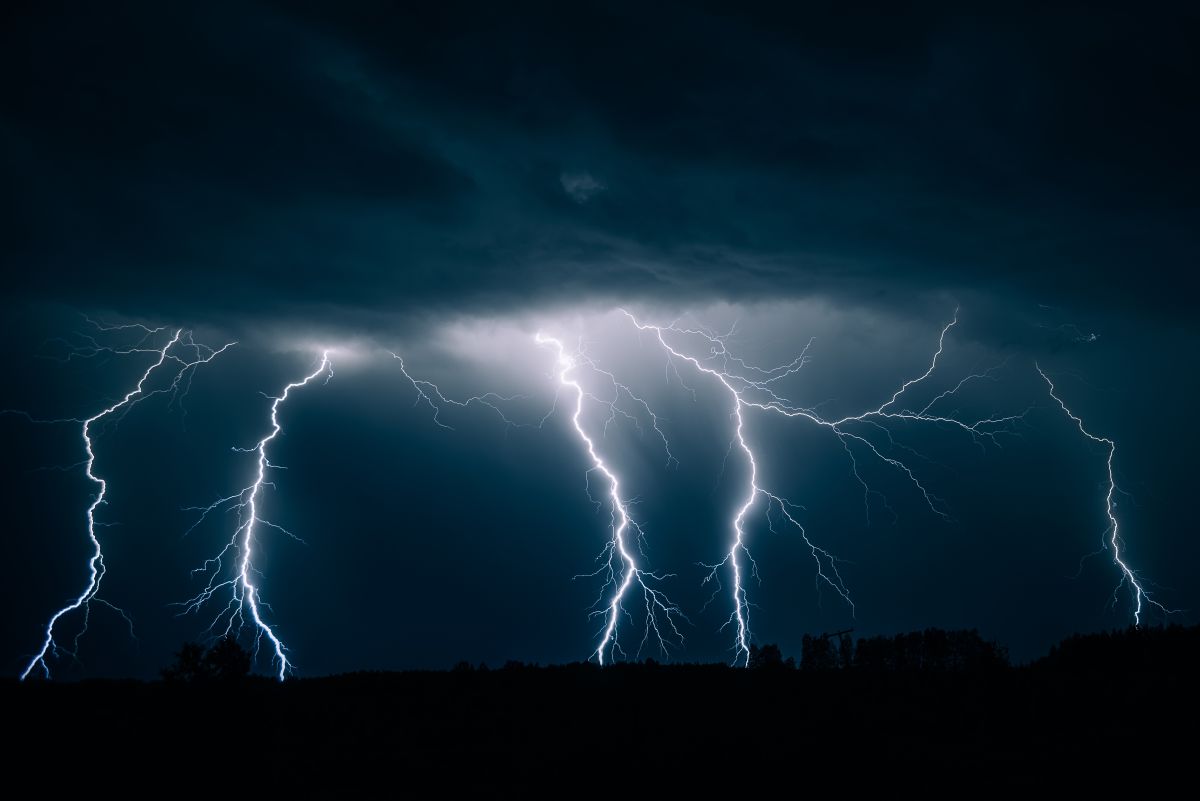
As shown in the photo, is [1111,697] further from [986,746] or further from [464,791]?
[464,791]

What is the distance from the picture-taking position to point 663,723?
577cm

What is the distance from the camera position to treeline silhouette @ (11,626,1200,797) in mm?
4730

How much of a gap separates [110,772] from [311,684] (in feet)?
9.22

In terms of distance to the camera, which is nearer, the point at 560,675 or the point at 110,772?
the point at 110,772

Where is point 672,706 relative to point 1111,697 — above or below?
below

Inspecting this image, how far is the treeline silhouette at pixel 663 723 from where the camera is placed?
4730 millimetres

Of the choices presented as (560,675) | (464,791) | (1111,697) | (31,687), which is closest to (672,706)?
(560,675)

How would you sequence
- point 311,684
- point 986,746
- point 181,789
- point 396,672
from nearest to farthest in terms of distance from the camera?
point 181,789, point 986,746, point 311,684, point 396,672

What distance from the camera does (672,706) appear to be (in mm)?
6320

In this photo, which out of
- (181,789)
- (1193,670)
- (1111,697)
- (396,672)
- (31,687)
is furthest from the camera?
(396,672)

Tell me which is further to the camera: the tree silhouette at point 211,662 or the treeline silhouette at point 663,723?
the tree silhouette at point 211,662

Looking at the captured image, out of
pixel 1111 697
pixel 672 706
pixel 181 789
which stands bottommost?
pixel 181 789

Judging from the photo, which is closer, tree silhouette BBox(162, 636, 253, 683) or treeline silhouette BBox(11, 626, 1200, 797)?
treeline silhouette BBox(11, 626, 1200, 797)

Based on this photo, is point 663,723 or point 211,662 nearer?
point 663,723
